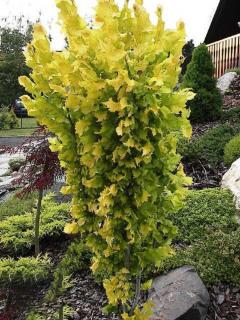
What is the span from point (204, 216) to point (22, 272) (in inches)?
87.8

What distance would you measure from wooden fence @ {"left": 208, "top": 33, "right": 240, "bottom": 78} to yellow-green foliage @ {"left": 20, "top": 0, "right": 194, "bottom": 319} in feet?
48.0

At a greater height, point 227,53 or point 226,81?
point 227,53

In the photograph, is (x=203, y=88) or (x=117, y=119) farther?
(x=203, y=88)

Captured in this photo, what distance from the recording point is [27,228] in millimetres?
5926

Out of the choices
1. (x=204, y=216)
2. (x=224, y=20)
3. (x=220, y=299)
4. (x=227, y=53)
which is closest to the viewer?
(x=220, y=299)

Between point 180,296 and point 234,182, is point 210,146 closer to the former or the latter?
point 234,182

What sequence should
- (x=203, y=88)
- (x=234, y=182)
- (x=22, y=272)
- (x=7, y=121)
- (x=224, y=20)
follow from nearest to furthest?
(x=22, y=272)
(x=234, y=182)
(x=203, y=88)
(x=224, y=20)
(x=7, y=121)

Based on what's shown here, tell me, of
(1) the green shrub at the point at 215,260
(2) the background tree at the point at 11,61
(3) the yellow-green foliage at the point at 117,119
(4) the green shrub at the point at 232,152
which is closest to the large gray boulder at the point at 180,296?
(1) the green shrub at the point at 215,260

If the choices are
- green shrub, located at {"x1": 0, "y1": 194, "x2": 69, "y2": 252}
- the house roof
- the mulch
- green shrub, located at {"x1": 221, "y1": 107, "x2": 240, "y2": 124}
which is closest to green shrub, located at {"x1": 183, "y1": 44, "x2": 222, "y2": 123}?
green shrub, located at {"x1": 221, "y1": 107, "x2": 240, "y2": 124}

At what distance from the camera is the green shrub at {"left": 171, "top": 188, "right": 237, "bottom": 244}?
525 centimetres

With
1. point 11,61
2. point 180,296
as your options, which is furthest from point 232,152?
point 11,61

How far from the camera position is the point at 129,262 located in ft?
9.64

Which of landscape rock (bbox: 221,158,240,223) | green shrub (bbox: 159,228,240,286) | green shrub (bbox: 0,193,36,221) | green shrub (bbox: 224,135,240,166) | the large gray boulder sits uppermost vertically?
green shrub (bbox: 224,135,240,166)

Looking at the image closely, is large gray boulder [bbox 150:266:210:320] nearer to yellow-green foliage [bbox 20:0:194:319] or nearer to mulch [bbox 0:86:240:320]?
mulch [bbox 0:86:240:320]
